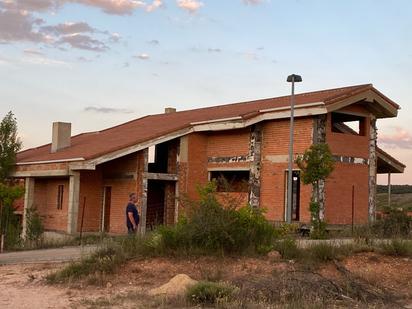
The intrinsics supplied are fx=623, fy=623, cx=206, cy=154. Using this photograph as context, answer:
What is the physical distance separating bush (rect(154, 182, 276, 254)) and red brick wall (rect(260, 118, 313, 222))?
1048cm

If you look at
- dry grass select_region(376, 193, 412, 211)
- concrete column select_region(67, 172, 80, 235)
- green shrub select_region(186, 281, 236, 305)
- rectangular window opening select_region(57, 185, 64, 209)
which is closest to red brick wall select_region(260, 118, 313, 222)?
concrete column select_region(67, 172, 80, 235)

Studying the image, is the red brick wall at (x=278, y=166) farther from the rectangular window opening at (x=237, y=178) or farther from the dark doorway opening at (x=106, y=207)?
the dark doorway opening at (x=106, y=207)

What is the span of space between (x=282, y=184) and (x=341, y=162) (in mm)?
2505

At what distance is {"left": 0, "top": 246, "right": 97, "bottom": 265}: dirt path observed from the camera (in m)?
16.0

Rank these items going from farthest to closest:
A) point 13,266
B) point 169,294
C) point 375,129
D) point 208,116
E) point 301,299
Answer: point 208,116
point 375,129
point 13,266
point 169,294
point 301,299

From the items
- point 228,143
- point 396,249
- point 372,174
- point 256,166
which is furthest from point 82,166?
point 396,249

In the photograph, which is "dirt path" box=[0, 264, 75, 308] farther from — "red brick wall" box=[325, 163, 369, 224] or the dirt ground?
"red brick wall" box=[325, 163, 369, 224]

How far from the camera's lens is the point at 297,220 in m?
24.4

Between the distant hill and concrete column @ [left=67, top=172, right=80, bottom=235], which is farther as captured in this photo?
the distant hill

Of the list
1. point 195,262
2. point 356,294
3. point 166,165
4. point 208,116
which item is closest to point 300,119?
point 208,116

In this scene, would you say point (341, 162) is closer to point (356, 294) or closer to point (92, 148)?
point (92, 148)

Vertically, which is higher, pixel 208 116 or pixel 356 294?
pixel 208 116

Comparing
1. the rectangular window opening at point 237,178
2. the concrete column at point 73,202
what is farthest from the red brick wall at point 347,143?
the concrete column at point 73,202

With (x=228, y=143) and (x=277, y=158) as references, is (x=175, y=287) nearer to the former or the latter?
(x=277, y=158)
